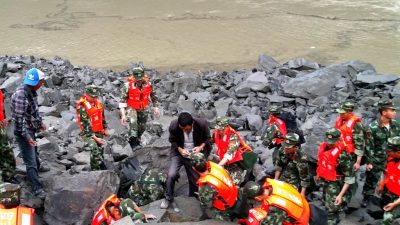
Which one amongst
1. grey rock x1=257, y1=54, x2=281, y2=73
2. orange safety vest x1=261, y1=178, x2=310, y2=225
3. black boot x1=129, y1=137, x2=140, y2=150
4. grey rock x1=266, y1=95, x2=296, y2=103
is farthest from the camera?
grey rock x1=257, y1=54, x2=281, y2=73

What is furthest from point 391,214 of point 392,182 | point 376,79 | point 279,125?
point 376,79

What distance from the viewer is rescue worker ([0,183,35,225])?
475 cm

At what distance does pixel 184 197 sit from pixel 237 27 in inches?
603

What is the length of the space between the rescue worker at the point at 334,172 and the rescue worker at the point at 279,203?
2.85 feet

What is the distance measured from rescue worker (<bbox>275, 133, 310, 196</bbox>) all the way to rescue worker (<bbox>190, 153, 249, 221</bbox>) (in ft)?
2.87

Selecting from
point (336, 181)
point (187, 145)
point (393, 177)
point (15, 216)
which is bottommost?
point (336, 181)

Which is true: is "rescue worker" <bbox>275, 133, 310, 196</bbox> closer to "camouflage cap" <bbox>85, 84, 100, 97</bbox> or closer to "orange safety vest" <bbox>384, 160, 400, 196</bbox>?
"orange safety vest" <bbox>384, 160, 400, 196</bbox>

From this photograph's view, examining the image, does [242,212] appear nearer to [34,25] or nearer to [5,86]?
[5,86]

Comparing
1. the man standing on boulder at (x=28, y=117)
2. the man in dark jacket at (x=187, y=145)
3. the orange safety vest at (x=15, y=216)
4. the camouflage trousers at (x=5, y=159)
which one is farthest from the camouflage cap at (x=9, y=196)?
the man in dark jacket at (x=187, y=145)

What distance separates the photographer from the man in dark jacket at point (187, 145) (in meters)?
6.41

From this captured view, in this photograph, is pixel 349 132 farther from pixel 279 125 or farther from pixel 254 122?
pixel 254 122

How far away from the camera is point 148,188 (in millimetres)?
6785

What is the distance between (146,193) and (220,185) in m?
1.64

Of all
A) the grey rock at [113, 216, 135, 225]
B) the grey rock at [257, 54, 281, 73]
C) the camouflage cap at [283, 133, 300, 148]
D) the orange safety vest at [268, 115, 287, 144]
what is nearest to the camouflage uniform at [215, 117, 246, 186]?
the orange safety vest at [268, 115, 287, 144]
